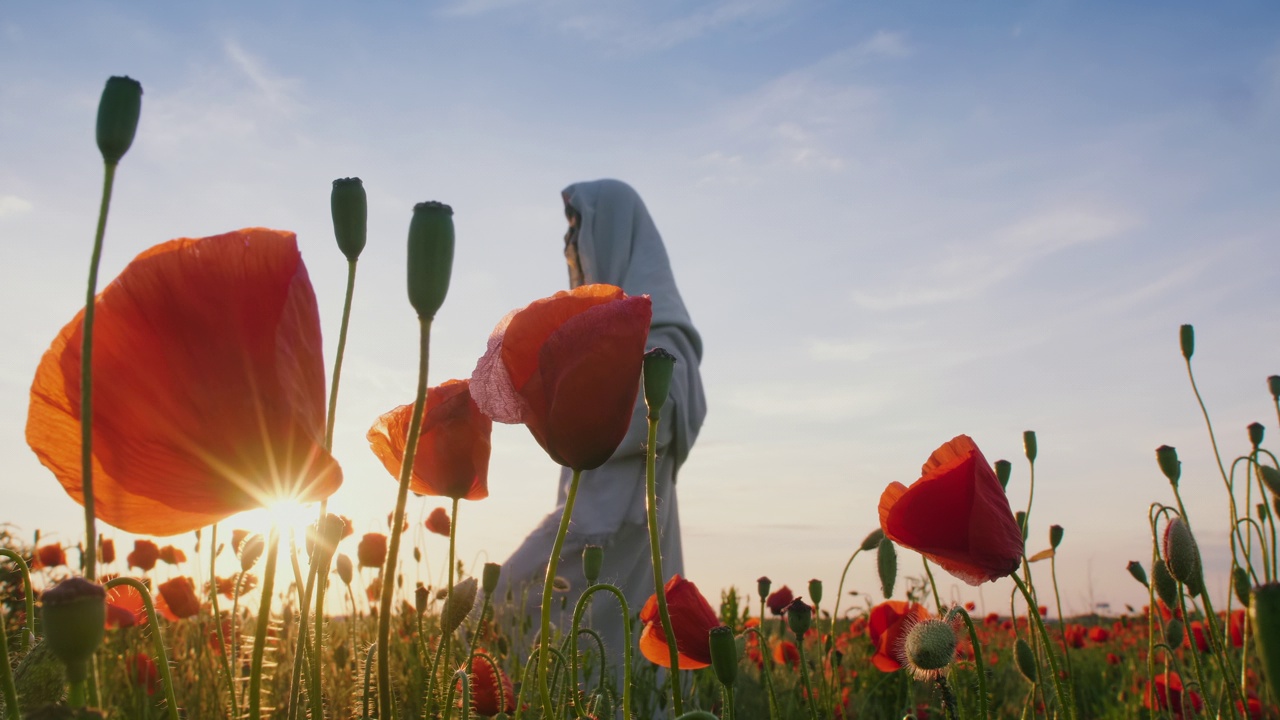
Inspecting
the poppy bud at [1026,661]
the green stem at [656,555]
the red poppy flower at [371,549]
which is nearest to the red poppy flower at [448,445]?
the green stem at [656,555]

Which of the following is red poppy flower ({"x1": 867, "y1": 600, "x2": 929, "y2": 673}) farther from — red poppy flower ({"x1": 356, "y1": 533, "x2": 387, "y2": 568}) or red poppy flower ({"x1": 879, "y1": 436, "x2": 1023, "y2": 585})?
red poppy flower ({"x1": 356, "y1": 533, "x2": 387, "y2": 568})

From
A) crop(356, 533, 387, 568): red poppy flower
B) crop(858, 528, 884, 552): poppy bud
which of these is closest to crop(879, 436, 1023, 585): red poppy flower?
crop(858, 528, 884, 552): poppy bud

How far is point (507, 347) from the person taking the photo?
89cm

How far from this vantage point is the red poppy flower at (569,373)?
84cm

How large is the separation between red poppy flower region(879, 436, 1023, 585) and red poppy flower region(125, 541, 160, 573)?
3.33 m

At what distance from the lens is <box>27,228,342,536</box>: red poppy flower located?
63 cm

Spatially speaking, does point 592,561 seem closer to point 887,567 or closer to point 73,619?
point 887,567

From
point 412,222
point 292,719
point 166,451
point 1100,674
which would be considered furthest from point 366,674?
point 1100,674

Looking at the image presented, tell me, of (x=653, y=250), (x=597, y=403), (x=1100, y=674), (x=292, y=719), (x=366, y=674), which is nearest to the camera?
(x=292, y=719)

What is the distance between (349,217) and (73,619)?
34 cm

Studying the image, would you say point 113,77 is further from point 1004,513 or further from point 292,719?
point 1004,513

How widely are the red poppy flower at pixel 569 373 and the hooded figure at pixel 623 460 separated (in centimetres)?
368

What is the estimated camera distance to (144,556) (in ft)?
12.2

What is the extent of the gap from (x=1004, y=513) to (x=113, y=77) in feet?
3.50
